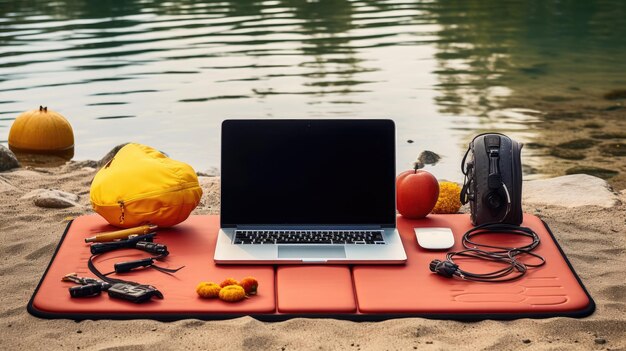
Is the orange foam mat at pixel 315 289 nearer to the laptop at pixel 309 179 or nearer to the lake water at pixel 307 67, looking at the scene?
the laptop at pixel 309 179

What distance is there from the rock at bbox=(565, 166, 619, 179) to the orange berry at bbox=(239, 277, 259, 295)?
14.5 feet

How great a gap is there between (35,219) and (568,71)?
8.30m

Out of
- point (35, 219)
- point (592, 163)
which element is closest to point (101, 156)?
point (35, 219)

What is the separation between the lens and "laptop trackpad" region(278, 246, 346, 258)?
14.6ft

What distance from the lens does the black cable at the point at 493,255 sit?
169 inches

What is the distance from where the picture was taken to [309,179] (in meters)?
4.64

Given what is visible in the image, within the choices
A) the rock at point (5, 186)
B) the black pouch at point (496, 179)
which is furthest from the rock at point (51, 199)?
the black pouch at point (496, 179)

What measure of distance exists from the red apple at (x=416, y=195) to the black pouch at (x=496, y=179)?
0.79 feet

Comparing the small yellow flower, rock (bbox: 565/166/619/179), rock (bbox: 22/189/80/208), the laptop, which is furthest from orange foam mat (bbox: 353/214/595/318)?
rock (bbox: 565/166/619/179)

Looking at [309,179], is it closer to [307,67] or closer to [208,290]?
[208,290]

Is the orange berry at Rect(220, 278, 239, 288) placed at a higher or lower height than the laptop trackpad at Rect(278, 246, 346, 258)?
higher

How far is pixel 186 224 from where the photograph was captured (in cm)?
505

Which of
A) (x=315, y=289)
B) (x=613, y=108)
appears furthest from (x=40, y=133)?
(x=613, y=108)

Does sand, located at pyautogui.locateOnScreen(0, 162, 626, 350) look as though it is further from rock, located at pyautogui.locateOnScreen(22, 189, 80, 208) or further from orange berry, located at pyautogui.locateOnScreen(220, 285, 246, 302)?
rock, located at pyautogui.locateOnScreen(22, 189, 80, 208)
